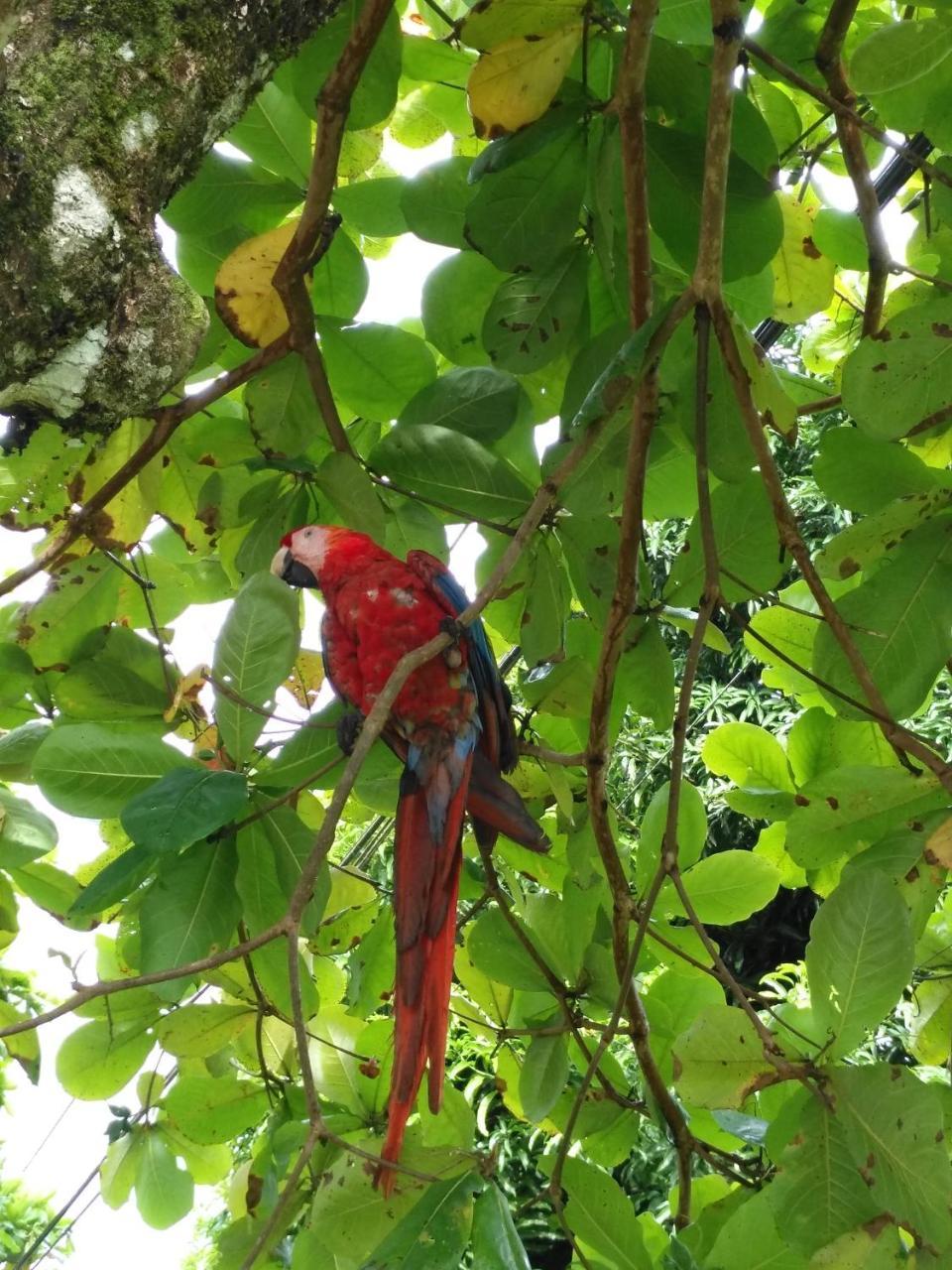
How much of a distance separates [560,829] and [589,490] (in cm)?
44

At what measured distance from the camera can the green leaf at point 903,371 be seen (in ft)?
2.88

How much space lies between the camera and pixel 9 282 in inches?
23.0

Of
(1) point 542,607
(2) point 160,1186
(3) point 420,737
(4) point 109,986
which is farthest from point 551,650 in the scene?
(2) point 160,1186

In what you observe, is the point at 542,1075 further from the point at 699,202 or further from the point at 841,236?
the point at 841,236

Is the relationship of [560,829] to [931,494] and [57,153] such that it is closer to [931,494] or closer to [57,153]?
[931,494]

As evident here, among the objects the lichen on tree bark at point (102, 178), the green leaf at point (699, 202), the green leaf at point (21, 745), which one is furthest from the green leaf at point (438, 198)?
the green leaf at point (21, 745)

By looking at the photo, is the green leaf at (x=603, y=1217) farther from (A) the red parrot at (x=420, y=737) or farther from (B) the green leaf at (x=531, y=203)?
(B) the green leaf at (x=531, y=203)

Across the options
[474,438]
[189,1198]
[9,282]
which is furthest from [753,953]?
[9,282]

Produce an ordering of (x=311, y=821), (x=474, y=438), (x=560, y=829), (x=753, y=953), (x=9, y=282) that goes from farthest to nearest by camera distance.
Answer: (x=753, y=953) → (x=311, y=821) → (x=560, y=829) → (x=474, y=438) → (x=9, y=282)

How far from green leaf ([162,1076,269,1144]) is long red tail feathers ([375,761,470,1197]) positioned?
1.09 feet

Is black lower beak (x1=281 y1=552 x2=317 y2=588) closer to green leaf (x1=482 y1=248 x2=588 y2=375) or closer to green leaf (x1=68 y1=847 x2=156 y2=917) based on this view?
green leaf (x1=482 y1=248 x2=588 y2=375)

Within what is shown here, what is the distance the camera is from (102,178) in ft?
2.06

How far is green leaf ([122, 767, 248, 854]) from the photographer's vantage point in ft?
2.68

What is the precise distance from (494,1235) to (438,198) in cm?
91
